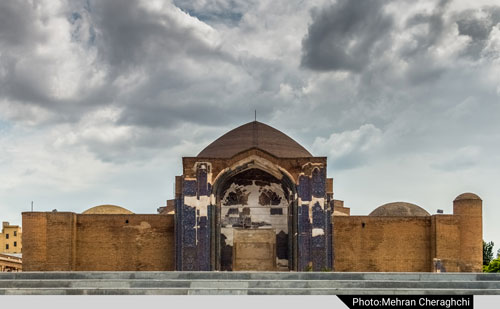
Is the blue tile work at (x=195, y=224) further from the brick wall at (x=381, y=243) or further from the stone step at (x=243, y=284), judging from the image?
the stone step at (x=243, y=284)

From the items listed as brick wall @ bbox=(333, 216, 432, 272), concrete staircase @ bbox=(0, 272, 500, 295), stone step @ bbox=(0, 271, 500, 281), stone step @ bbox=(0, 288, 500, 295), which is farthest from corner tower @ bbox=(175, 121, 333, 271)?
stone step @ bbox=(0, 288, 500, 295)

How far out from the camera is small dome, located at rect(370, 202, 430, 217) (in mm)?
32750

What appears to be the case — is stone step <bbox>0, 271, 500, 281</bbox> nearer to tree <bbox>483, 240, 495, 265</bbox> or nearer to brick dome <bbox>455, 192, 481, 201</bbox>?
brick dome <bbox>455, 192, 481, 201</bbox>

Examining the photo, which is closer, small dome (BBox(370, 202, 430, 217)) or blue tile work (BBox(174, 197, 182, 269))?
blue tile work (BBox(174, 197, 182, 269))

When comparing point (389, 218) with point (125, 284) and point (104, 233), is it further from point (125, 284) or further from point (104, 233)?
point (125, 284)

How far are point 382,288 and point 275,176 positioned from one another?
12.2 metres

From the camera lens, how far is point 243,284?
1478cm

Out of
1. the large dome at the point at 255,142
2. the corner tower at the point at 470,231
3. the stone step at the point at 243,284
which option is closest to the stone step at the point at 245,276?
the stone step at the point at 243,284

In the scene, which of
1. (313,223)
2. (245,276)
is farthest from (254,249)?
(245,276)

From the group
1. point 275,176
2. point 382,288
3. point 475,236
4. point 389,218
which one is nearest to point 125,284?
point 382,288

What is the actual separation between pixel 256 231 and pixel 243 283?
477 inches

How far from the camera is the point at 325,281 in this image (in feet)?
49.7

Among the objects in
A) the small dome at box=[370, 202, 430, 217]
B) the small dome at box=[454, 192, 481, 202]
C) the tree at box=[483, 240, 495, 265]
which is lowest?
the tree at box=[483, 240, 495, 265]

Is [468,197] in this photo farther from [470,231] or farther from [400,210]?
[400,210]
